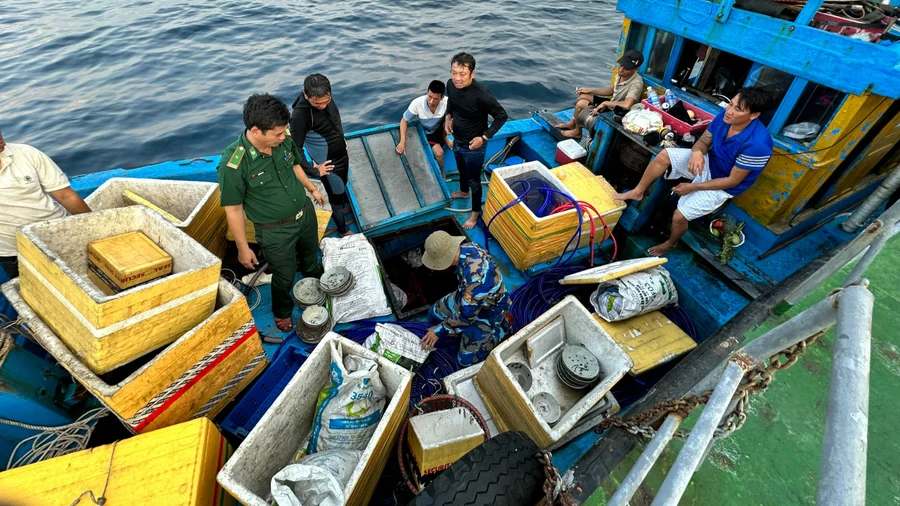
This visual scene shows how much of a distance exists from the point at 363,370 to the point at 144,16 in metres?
16.6

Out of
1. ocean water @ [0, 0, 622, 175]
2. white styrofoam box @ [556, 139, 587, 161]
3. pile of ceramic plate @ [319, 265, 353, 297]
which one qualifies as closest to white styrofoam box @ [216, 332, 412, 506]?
pile of ceramic plate @ [319, 265, 353, 297]

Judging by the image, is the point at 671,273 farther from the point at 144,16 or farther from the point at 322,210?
the point at 144,16

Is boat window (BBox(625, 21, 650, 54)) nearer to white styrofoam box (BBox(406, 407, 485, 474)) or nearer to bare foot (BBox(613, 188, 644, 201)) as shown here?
bare foot (BBox(613, 188, 644, 201))

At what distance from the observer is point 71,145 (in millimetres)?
8016

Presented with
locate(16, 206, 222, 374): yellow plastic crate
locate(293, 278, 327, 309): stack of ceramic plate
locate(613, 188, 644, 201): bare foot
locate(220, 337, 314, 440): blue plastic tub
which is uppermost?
locate(16, 206, 222, 374): yellow plastic crate

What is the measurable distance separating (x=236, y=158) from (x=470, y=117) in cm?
280

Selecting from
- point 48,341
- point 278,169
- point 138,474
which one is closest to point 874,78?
point 278,169

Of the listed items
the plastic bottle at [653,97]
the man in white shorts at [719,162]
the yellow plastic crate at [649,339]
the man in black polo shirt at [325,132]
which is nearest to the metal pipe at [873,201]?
the man in white shorts at [719,162]

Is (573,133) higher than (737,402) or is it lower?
lower

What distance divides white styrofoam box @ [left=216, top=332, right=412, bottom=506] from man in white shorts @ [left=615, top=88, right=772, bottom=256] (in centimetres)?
361

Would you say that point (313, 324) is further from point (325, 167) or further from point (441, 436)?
point (325, 167)

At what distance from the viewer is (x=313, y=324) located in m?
3.69

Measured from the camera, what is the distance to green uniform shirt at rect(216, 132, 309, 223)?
3.16 metres

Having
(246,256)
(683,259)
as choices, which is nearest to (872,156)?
(683,259)
